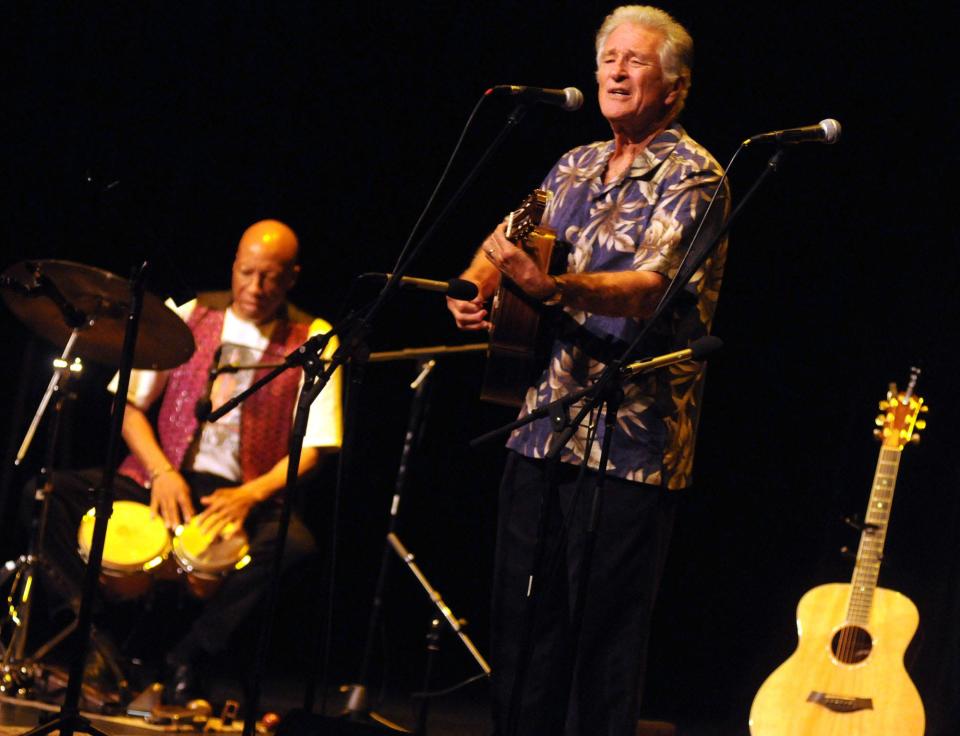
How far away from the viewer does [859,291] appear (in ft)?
15.3

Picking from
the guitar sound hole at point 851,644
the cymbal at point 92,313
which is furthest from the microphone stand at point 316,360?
the guitar sound hole at point 851,644

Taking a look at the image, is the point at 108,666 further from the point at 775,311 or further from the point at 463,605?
the point at 775,311

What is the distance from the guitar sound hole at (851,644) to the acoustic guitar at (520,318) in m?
1.65

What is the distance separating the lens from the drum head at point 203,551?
4234mm

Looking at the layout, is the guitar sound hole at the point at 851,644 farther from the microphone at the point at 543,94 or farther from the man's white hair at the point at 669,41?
the microphone at the point at 543,94

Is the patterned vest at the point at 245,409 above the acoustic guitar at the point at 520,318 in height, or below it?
below

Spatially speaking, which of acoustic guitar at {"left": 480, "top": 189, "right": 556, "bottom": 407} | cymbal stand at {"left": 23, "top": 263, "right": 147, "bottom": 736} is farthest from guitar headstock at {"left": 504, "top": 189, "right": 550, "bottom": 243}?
cymbal stand at {"left": 23, "top": 263, "right": 147, "bottom": 736}

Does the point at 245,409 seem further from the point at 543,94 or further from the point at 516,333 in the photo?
the point at 543,94

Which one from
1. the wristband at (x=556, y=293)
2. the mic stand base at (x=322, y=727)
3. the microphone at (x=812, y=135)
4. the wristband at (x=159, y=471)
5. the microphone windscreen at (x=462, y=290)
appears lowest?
the mic stand base at (x=322, y=727)

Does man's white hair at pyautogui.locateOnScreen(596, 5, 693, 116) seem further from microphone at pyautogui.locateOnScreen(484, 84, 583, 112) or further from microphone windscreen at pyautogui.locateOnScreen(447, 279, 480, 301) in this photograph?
microphone windscreen at pyautogui.locateOnScreen(447, 279, 480, 301)

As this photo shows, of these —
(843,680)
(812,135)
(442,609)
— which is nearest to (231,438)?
(442,609)

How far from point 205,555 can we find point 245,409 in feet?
2.29

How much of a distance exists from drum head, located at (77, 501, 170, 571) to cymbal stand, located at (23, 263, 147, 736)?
1145 mm

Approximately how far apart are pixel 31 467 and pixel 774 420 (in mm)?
3040
